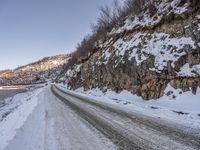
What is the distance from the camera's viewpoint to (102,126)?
31.2 feet

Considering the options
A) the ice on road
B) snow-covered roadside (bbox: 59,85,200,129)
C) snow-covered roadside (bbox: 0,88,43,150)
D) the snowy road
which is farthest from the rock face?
snow-covered roadside (bbox: 0,88,43,150)

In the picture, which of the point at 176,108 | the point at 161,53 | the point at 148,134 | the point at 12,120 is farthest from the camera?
the point at 161,53

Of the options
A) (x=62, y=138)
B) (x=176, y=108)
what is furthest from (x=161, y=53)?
(x=62, y=138)

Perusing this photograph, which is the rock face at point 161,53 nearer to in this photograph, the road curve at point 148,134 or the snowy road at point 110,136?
the road curve at point 148,134

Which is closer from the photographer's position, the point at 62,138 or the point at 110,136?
the point at 110,136

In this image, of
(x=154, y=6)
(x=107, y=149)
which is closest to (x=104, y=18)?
(x=154, y=6)

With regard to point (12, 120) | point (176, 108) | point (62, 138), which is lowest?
point (12, 120)

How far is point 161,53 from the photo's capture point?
16.4 m

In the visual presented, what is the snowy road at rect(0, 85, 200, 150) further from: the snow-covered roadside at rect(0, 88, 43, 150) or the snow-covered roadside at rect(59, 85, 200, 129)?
the snow-covered roadside at rect(59, 85, 200, 129)

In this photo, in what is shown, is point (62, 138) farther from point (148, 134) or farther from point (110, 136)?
point (148, 134)

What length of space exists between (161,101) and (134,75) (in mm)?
4615

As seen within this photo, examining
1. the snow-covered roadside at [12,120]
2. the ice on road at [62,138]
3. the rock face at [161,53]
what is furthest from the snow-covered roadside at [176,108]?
the snow-covered roadside at [12,120]

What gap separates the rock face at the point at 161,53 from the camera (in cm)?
1398

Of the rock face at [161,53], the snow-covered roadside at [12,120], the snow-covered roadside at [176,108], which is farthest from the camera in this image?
the rock face at [161,53]
